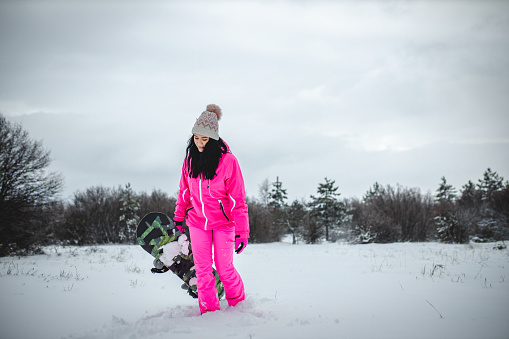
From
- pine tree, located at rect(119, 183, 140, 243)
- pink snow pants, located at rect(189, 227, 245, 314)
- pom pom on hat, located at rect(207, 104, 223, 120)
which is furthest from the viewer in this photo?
pine tree, located at rect(119, 183, 140, 243)

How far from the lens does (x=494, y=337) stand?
5.64ft

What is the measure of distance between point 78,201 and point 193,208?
80.7ft

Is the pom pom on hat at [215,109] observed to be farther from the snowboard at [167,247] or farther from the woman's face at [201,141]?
→ the snowboard at [167,247]

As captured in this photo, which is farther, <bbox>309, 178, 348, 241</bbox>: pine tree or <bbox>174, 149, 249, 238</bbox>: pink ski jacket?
<bbox>309, 178, 348, 241</bbox>: pine tree

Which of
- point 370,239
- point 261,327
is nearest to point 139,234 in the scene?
point 261,327

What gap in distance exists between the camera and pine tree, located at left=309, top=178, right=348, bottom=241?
105 ft

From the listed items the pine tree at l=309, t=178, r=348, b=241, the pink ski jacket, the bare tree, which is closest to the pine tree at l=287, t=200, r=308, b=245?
the pine tree at l=309, t=178, r=348, b=241

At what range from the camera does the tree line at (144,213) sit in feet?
35.2

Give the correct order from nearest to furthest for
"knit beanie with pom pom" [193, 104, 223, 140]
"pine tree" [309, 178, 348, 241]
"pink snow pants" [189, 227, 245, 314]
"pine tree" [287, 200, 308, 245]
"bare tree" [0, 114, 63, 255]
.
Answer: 1. "pink snow pants" [189, 227, 245, 314]
2. "knit beanie with pom pom" [193, 104, 223, 140]
3. "bare tree" [0, 114, 63, 255]
4. "pine tree" [287, 200, 308, 245]
5. "pine tree" [309, 178, 348, 241]

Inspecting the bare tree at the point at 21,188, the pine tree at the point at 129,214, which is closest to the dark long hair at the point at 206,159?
the bare tree at the point at 21,188

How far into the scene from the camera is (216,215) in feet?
8.48

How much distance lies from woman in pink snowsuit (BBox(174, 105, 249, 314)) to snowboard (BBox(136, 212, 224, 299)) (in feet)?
1.46

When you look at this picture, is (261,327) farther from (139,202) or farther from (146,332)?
(139,202)

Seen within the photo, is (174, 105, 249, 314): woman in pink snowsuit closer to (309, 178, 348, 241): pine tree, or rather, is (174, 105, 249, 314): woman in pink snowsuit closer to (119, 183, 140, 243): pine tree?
(119, 183, 140, 243): pine tree
